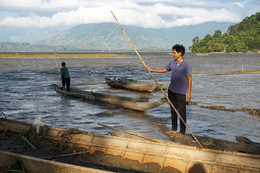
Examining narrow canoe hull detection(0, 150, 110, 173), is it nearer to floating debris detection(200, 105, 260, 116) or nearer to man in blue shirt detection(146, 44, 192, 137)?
man in blue shirt detection(146, 44, 192, 137)

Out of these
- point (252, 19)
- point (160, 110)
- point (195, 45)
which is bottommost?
point (160, 110)

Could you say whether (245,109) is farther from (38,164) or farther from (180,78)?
(38,164)

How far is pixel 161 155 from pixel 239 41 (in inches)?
5930

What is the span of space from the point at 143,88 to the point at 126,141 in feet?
38.8

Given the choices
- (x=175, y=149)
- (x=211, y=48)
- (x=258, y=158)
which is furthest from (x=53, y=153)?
(x=211, y=48)

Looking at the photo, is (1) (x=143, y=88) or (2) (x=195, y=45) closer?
(1) (x=143, y=88)

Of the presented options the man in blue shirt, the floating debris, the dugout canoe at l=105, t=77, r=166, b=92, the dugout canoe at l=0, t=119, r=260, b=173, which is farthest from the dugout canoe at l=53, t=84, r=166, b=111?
the dugout canoe at l=0, t=119, r=260, b=173

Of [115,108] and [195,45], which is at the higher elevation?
[195,45]

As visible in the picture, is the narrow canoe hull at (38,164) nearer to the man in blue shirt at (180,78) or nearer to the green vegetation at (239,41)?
the man in blue shirt at (180,78)

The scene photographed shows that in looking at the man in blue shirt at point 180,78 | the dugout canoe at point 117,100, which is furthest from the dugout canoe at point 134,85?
the man in blue shirt at point 180,78

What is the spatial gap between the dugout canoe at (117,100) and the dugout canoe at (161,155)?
17.3 feet

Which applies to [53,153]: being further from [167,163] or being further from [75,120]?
[75,120]

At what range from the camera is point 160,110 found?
12.2m

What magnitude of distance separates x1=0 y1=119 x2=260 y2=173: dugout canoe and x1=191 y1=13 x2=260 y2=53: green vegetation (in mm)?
146196
